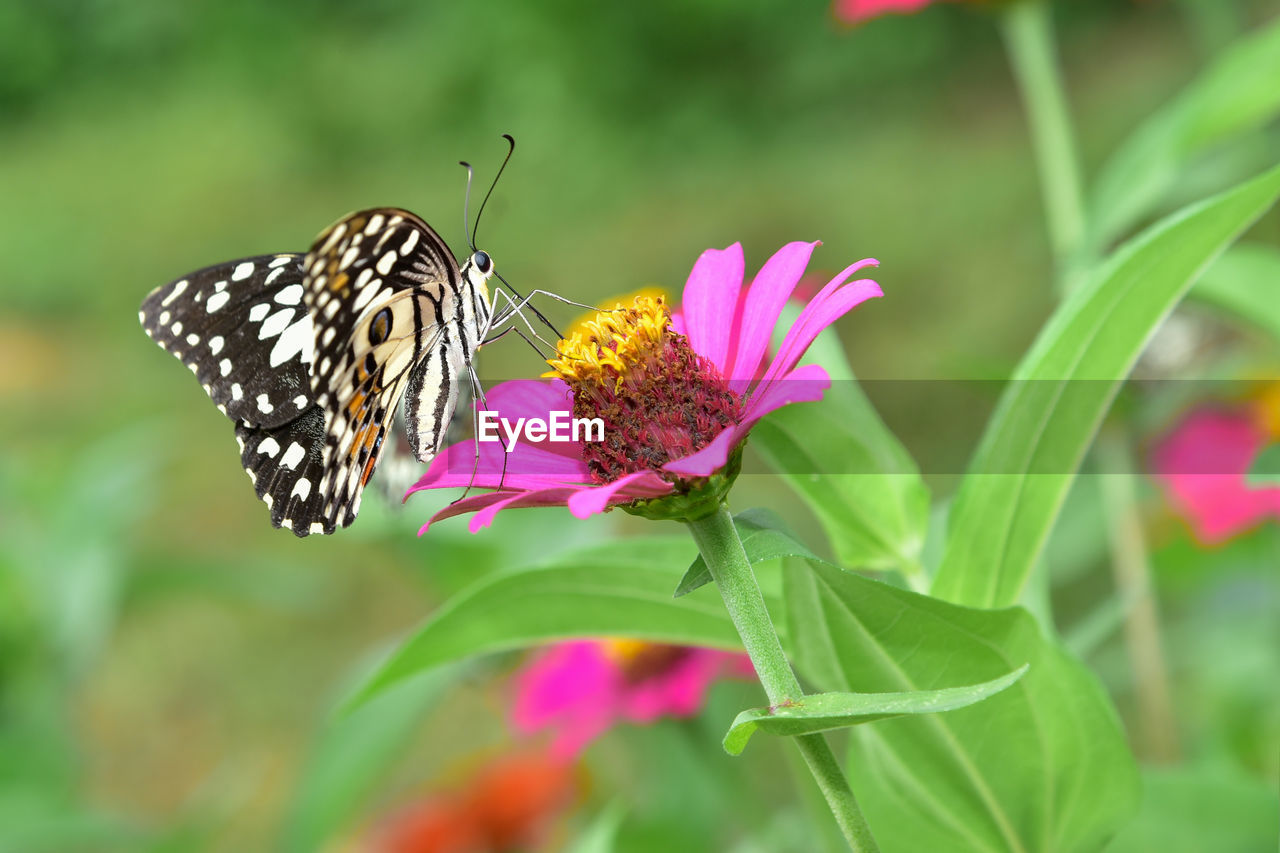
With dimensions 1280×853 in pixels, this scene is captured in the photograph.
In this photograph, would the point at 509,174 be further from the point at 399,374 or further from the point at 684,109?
the point at 399,374

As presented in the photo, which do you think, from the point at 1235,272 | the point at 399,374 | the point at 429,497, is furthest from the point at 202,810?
the point at 1235,272

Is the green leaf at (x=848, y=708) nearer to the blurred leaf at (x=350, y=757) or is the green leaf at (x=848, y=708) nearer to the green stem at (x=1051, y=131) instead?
the green stem at (x=1051, y=131)

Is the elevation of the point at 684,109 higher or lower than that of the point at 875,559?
higher

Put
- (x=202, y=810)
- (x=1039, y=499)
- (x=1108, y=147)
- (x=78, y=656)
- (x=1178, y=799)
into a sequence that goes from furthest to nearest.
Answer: (x=1108, y=147) → (x=78, y=656) → (x=202, y=810) → (x=1178, y=799) → (x=1039, y=499)

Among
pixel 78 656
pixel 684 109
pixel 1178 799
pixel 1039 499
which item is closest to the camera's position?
pixel 1039 499

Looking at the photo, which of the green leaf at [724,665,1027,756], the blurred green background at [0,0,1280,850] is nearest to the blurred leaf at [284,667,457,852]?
the blurred green background at [0,0,1280,850]

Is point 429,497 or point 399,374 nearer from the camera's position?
point 399,374

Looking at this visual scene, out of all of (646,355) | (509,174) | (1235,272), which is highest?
(509,174)

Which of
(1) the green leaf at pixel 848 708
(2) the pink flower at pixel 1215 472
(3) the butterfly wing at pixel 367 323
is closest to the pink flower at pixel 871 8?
(2) the pink flower at pixel 1215 472
